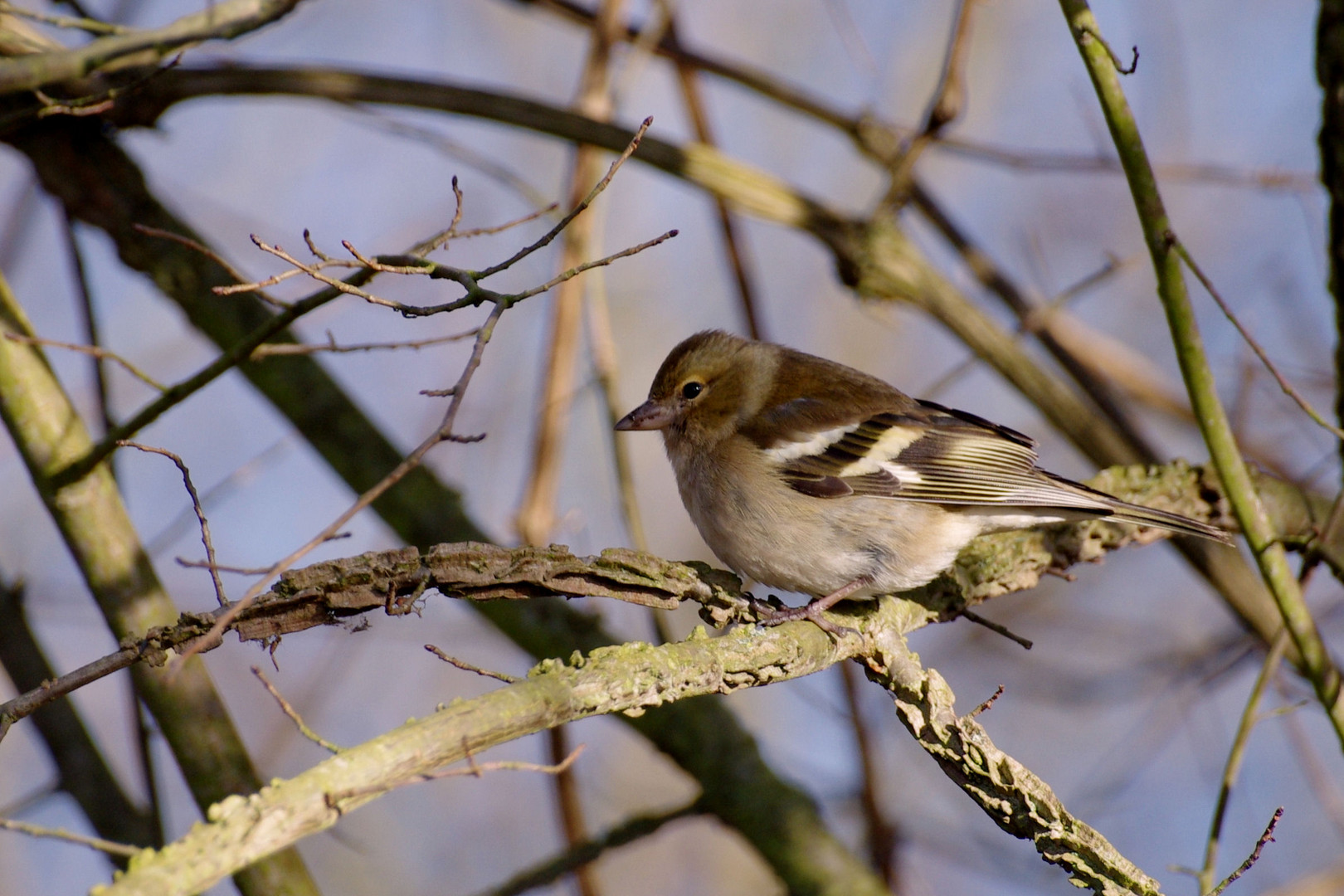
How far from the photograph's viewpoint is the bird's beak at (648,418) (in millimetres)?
4492

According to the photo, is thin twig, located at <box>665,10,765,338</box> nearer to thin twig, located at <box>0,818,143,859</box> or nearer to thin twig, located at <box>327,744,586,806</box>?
thin twig, located at <box>327,744,586,806</box>

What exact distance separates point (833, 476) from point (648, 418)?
0.90 m

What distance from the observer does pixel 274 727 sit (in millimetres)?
8055

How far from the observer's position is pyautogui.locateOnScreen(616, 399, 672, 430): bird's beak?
449 cm

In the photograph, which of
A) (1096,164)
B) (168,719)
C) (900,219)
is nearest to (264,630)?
(168,719)

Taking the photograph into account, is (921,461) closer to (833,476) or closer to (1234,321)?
(833,476)

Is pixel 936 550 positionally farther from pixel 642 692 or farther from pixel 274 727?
pixel 274 727

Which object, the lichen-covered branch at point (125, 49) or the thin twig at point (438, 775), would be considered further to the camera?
the lichen-covered branch at point (125, 49)

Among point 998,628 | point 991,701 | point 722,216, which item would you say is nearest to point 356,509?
point 991,701

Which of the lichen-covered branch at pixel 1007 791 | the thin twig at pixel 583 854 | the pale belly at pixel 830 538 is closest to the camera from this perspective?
the lichen-covered branch at pixel 1007 791

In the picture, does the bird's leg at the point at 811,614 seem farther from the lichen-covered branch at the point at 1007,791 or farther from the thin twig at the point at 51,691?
the thin twig at the point at 51,691

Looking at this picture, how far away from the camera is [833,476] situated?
3996 mm

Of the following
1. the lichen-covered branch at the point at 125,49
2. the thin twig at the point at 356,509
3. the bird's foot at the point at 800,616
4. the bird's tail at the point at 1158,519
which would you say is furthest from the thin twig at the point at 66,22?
the bird's tail at the point at 1158,519

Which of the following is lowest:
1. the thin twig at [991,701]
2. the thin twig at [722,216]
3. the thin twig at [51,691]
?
the thin twig at [991,701]
